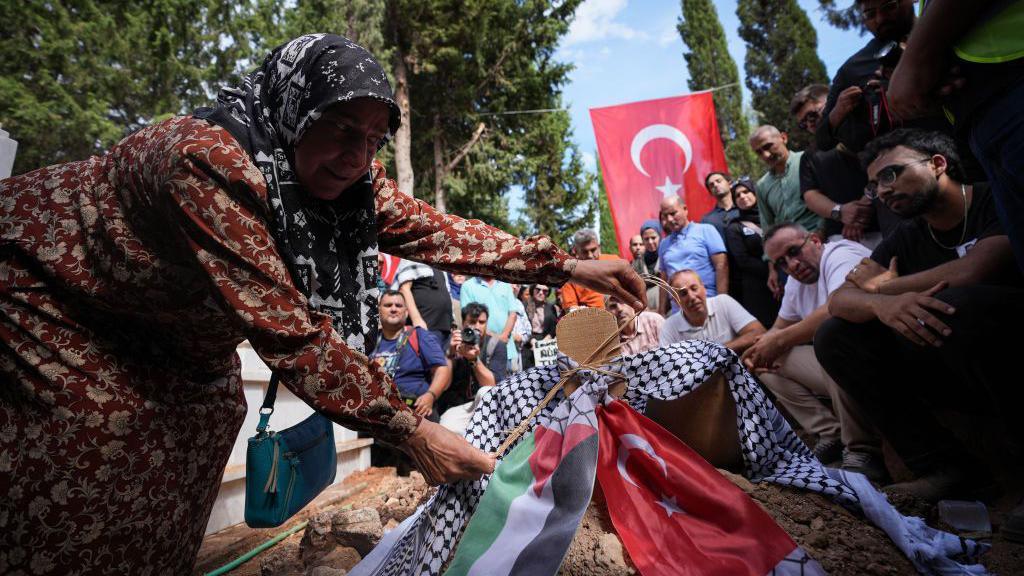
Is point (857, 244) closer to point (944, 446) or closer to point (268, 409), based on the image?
point (944, 446)

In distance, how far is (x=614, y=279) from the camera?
1.78m

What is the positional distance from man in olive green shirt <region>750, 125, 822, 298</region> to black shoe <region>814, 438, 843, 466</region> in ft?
5.30

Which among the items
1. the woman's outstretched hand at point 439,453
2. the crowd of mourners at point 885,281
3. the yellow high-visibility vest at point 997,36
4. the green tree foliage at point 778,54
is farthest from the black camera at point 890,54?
the green tree foliage at point 778,54

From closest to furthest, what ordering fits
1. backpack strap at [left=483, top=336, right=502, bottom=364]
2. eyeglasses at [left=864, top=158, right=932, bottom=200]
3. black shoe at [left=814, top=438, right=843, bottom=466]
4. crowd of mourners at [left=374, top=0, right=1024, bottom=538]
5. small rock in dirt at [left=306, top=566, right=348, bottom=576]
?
crowd of mourners at [left=374, top=0, right=1024, bottom=538] → small rock in dirt at [left=306, top=566, right=348, bottom=576] → eyeglasses at [left=864, top=158, right=932, bottom=200] → black shoe at [left=814, top=438, right=843, bottom=466] → backpack strap at [left=483, top=336, right=502, bottom=364]

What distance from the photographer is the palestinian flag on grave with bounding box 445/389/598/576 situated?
1394 mm

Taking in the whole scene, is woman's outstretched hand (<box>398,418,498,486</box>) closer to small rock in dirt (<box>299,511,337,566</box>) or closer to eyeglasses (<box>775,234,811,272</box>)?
small rock in dirt (<box>299,511,337,566</box>)

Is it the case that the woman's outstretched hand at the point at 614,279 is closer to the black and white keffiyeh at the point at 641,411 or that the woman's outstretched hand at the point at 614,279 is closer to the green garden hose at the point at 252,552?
the black and white keffiyeh at the point at 641,411

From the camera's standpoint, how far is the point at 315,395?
122cm

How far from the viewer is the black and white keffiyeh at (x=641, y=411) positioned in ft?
5.27

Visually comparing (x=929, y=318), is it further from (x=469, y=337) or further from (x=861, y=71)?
(x=469, y=337)

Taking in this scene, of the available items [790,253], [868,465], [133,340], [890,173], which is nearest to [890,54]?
[890,173]

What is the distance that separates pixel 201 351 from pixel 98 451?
0.33 m

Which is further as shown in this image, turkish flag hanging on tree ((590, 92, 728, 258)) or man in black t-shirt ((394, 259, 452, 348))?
turkish flag hanging on tree ((590, 92, 728, 258))

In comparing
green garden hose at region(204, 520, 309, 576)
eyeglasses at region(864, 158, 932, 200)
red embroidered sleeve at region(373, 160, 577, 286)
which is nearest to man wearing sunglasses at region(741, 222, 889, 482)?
eyeglasses at region(864, 158, 932, 200)
